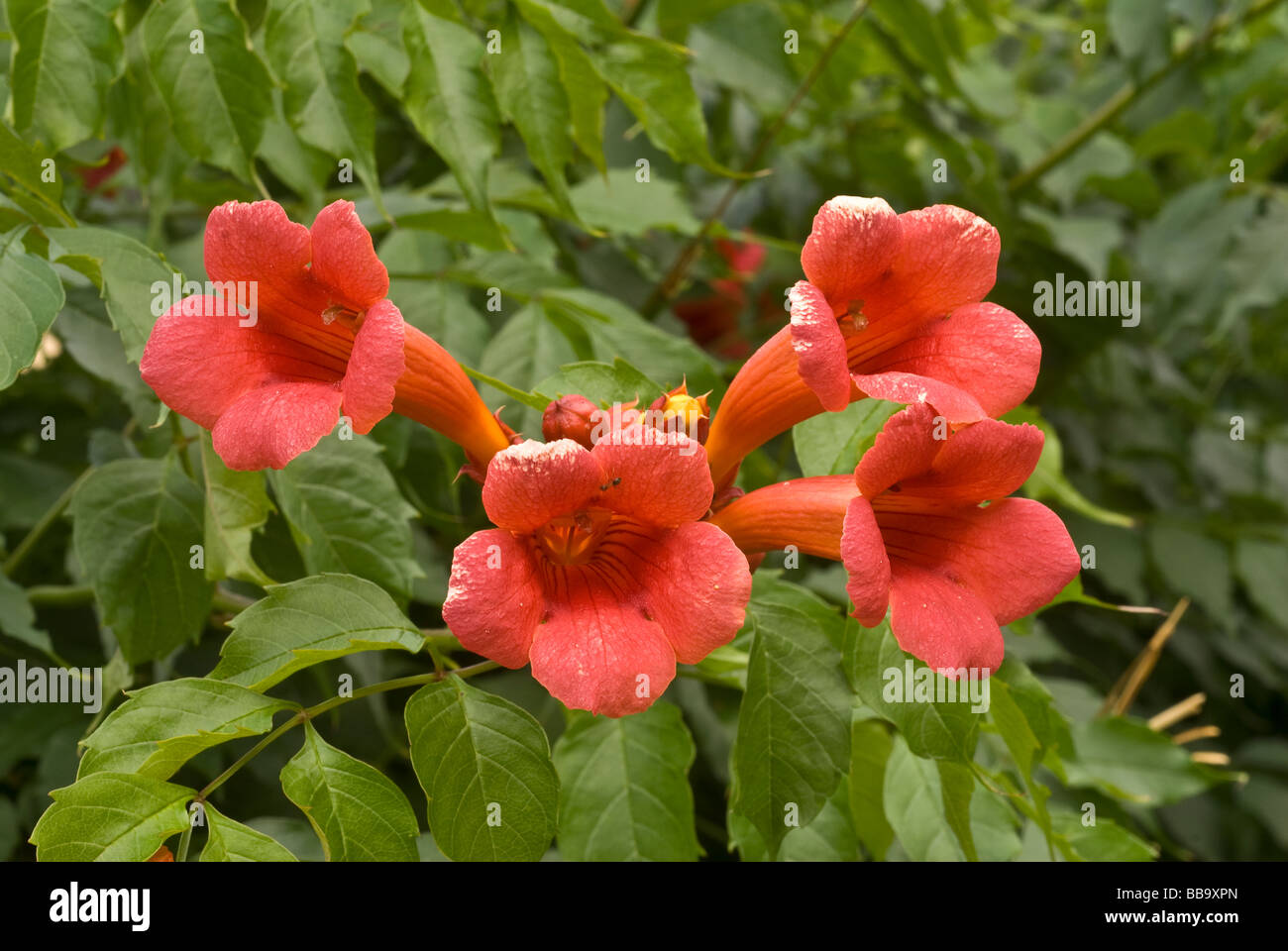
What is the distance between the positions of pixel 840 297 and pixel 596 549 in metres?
0.53

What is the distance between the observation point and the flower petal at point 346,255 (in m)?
1.38

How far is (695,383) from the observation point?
2141 millimetres

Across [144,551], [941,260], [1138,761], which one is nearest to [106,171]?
[144,551]

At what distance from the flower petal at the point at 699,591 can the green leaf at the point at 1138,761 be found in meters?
1.89

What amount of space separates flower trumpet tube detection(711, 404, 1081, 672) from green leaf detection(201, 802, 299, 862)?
2.54 feet

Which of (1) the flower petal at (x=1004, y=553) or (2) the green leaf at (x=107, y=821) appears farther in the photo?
(1) the flower petal at (x=1004, y=553)

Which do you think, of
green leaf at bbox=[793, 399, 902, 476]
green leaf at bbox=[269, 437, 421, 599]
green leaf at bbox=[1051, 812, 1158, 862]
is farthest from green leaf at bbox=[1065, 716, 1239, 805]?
green leaf at bbox=[269, 437, 421, 599]

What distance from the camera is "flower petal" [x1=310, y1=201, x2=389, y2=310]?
1.38 metres

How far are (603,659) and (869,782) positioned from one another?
39.3 inches

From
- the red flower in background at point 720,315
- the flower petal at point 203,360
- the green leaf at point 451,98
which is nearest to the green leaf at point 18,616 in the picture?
the flower petal at point 203,360

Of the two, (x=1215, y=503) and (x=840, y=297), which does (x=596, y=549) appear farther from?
(x=1215, y=503)

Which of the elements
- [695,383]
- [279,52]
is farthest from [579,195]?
[279,52]

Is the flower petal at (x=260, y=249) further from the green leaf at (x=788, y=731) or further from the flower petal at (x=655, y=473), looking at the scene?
the green leaf at (x=788, y=731)

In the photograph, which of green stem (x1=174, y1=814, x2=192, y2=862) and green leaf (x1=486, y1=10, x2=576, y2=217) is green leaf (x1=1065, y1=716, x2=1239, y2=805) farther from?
green stem (x1=174, y1=814, x2=192, y2=862)
